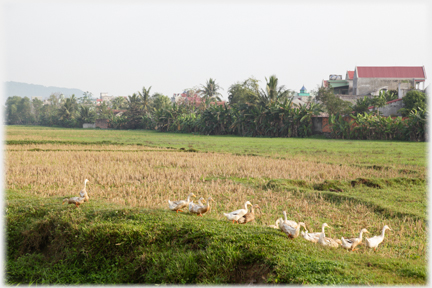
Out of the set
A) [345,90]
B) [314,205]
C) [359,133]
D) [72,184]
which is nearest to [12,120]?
[345,90]

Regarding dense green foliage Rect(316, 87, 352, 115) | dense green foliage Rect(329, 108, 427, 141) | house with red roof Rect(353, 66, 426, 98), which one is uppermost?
house with red roof Rect(353, 66, 426, 98)

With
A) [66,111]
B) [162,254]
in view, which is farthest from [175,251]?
[66,111]

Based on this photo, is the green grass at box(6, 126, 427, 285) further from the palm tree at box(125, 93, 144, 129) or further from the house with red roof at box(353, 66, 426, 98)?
the palm tree at box(125, 93, 144, 129)

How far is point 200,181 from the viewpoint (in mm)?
10500

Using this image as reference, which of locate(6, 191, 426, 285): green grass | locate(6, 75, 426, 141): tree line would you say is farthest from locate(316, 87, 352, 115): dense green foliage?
locate(6, 191, 426, 285): green grass

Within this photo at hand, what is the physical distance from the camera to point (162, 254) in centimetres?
475

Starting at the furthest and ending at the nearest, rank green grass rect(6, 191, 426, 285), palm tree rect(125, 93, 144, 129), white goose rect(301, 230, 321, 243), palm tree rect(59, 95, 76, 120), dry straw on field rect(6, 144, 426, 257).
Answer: palm tree rect(59, 95, 76, 120) → palm tree rect(125, 93, 144, 129) → dry straw on field rect(6, 144, 426, 257) → white goose rect(301, 230, 321, 243) → green grass rect(6, 191, 426, 285)

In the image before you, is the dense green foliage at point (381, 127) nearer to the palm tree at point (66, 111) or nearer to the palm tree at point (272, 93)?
the palm tree at point (272, 93)

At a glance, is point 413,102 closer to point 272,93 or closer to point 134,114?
point 272,93

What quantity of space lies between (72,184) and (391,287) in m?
8.23

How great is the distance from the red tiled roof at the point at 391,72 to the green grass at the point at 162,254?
46.4 meters

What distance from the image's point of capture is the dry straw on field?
270 inches

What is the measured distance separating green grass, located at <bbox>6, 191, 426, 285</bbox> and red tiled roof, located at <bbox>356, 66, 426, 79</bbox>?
46.4m

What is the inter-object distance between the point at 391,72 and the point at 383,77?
58.6 inches
